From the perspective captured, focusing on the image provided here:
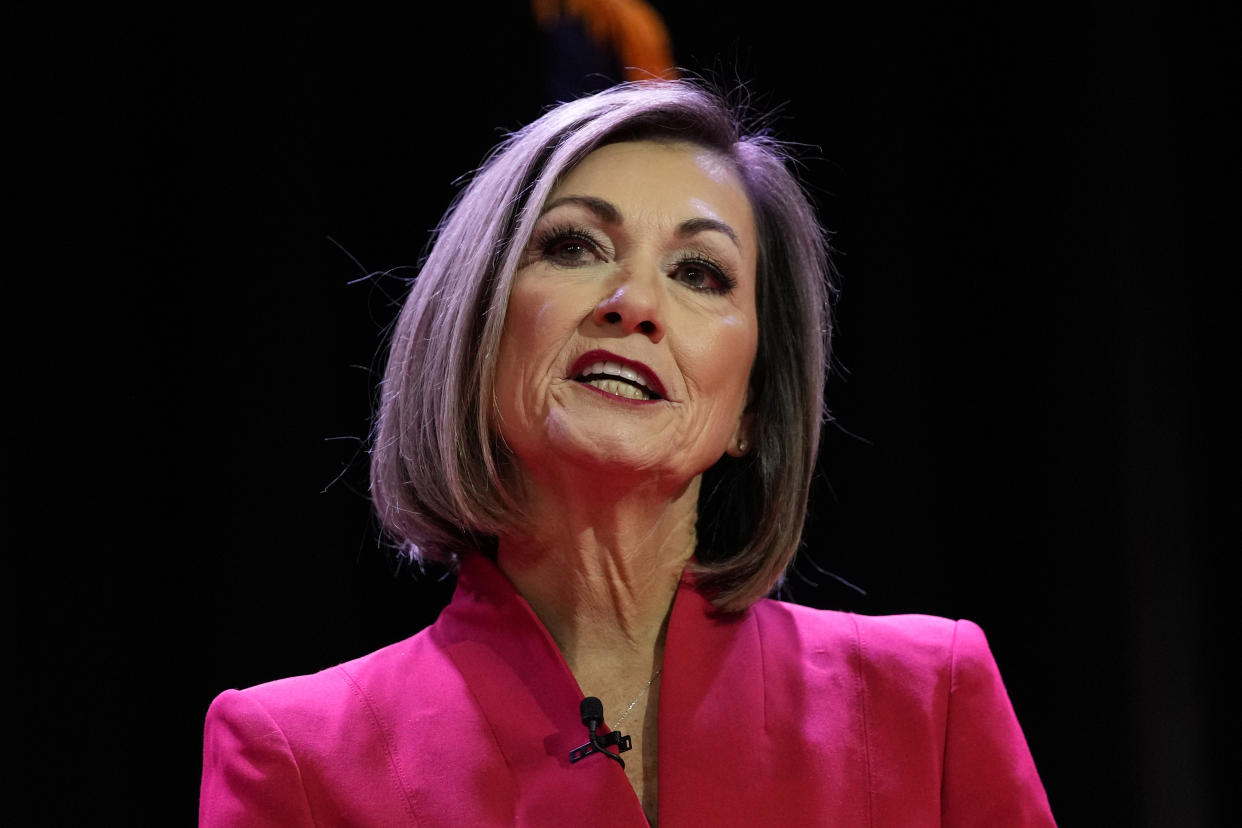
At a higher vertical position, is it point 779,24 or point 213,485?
point 779,24

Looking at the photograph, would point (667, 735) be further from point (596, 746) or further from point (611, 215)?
point (611, 215)

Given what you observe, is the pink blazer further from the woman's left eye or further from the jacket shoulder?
the woman's left eye

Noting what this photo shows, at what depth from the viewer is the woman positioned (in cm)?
150

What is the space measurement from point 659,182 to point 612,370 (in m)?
0.30

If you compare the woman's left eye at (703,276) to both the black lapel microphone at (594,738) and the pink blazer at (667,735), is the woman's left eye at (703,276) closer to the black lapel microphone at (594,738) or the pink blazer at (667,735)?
the pink blazer at (667,735)

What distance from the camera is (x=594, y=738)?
4.86 feet

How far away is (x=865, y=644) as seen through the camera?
5.51 ft

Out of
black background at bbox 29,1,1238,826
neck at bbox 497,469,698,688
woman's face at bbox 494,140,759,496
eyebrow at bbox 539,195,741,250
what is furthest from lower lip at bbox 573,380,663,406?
black background at bbox 29,1,1238,826

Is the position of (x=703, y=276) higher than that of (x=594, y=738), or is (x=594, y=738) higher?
(x=703, y=276)

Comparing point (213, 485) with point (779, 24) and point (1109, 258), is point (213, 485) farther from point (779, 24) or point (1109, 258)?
point (1109, 258)

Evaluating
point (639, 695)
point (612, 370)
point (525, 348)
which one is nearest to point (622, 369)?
point (612, 370)

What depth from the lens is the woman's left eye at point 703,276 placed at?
1.72 metres

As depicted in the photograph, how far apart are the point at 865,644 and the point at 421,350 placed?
0.74 m

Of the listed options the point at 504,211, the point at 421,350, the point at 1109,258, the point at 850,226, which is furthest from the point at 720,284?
the point at 1109,258
